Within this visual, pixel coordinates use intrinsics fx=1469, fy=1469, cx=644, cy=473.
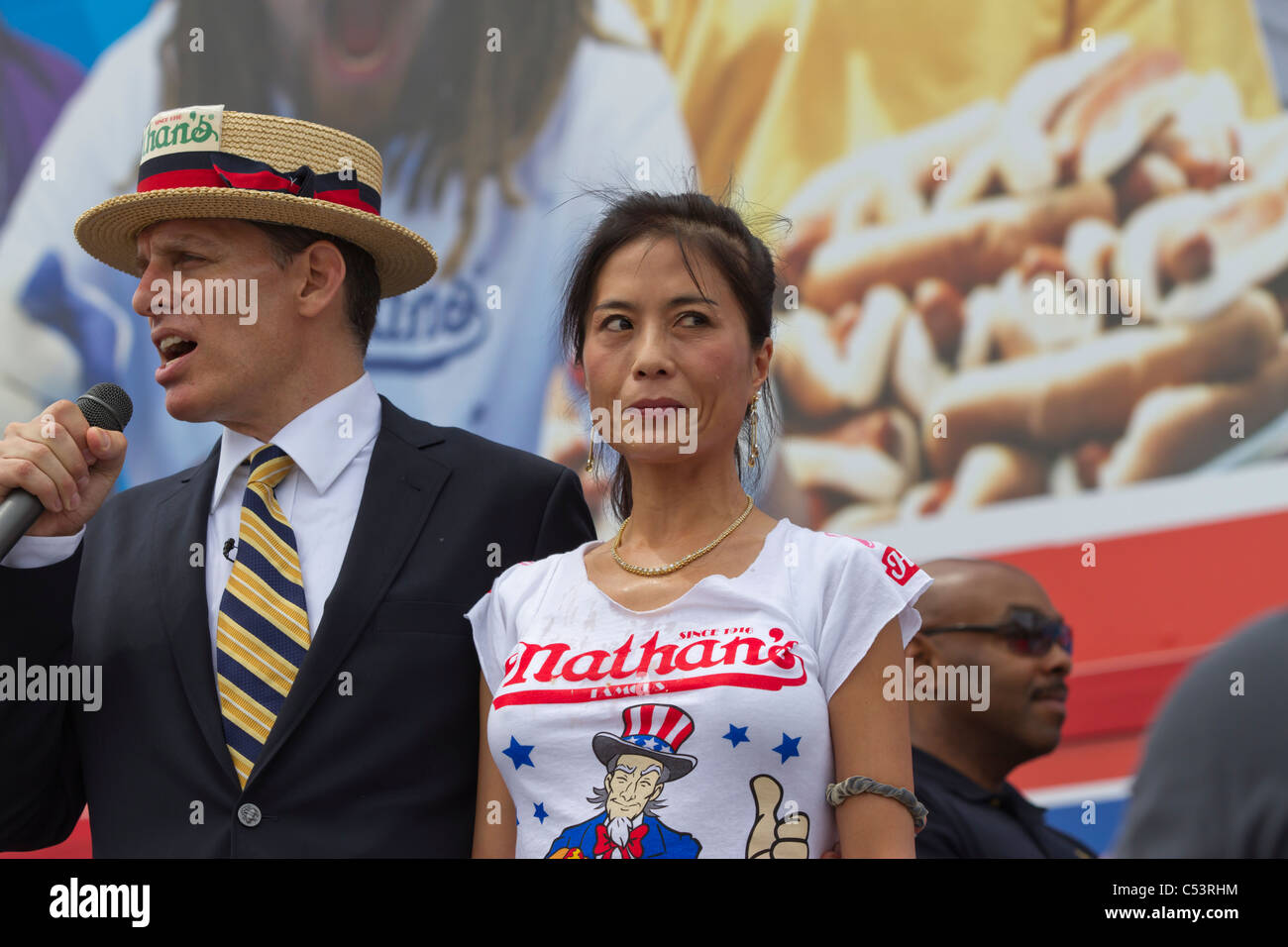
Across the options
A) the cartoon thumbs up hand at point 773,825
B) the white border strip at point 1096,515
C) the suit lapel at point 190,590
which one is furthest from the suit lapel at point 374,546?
the white border strip at point 1096,515

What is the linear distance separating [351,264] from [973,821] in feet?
5.24

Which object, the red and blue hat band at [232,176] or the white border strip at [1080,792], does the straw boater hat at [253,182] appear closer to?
the red and blue hat band at [232,176]

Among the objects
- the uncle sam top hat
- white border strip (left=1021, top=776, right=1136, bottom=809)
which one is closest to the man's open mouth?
the uncle sam top hat

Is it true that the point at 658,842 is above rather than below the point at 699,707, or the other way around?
below

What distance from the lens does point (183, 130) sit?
2355mm

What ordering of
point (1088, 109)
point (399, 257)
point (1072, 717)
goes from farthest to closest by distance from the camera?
point (1088, 109)
point (1072, 717)
point (399, 257)

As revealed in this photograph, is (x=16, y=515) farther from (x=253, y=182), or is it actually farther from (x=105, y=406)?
(x=253, y=182)

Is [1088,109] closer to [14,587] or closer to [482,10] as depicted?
[482,10]

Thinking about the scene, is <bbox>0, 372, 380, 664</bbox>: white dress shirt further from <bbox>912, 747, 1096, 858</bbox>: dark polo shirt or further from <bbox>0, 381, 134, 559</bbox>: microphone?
<bbox>912, 747, 1096, 858</bbox>: dark polo shirt

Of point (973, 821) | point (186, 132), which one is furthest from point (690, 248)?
point (973, 821)
